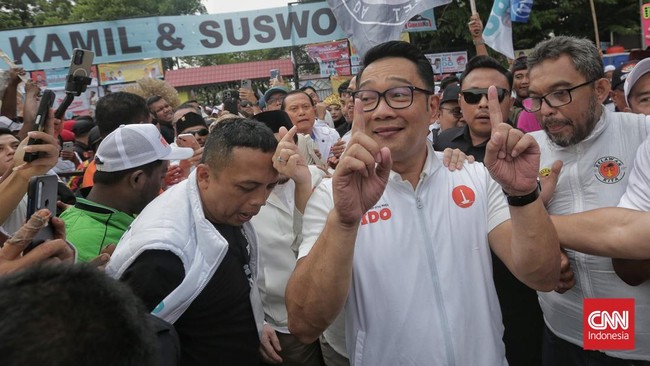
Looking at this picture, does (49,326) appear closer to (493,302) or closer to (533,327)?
(493,302)

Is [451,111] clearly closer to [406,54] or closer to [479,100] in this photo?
[479,100]

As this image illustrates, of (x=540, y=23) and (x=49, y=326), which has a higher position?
(x=540, y=23)

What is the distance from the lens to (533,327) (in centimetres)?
270

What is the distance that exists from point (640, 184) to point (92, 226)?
2366mm

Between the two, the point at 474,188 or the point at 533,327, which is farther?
the point at 533,327

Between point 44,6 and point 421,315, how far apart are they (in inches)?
1776

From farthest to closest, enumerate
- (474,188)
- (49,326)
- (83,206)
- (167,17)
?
1. (167,17)
2. (83,206)
3. (474,188)
4. (49,326)

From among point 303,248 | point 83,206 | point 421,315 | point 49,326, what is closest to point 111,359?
point 49,326

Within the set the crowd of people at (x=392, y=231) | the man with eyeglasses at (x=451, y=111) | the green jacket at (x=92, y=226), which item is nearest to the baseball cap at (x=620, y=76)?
the man with eyeglasses at (x=451, y=111)

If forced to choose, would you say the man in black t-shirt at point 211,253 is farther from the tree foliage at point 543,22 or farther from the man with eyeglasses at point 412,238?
the tree foliage at point 543,22

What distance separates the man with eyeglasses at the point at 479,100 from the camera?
3254mm

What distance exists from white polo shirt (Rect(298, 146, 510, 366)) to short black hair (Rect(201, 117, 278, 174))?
1.64 ft

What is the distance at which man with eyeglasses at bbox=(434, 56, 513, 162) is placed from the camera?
325 centimetres

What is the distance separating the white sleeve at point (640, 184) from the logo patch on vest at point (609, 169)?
162 millimetres
